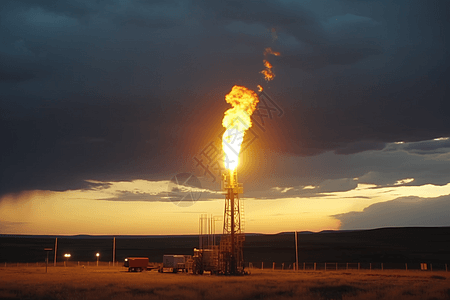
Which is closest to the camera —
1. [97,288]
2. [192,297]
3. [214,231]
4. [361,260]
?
[192,297]

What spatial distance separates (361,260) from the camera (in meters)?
102

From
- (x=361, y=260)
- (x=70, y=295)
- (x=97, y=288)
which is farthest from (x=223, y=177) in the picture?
(x=361, y=260)

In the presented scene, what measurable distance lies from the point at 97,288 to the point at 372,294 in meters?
22.1

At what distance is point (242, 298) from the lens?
3412 centimetres

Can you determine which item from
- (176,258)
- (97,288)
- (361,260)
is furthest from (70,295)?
(361,260)

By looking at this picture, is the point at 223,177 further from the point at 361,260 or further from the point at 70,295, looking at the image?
the point at 361,260

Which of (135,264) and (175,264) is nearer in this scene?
(175,264)

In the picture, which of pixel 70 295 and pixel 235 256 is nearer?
pixel 70 295

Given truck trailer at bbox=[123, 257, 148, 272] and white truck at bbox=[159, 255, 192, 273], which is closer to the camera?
white truck at bbox=[159, 255, 192, 273]

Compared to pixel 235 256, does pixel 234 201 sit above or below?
above

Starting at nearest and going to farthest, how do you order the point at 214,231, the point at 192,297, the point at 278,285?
the point at 192,297, the point at 278,285, the point at 214,231

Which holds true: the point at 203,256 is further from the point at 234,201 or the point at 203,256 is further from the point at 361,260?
the point at 361,260

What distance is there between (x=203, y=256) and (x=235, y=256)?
5.15m

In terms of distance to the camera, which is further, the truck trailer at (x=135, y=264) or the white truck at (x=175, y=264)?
the truck trailer at (x=135, y=264)
